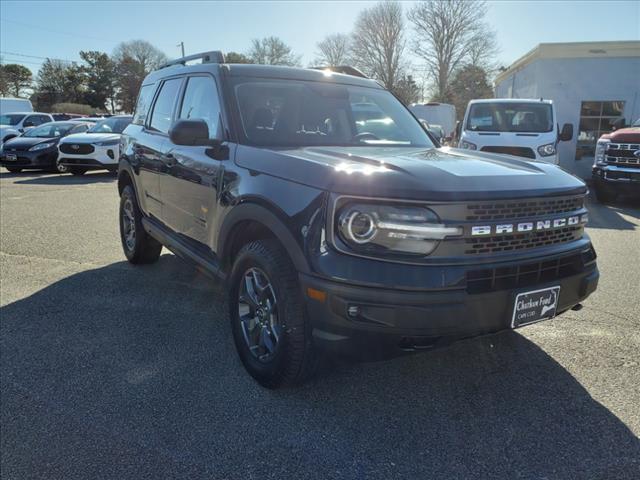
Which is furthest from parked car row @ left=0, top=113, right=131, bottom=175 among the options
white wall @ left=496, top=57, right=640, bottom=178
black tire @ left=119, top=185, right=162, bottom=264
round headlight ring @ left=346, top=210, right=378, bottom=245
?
white wall @ left=496, top=57, right=640, bottom=178

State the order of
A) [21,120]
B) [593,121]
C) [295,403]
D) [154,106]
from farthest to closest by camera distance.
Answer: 1. [21,120]
2. [593,121]
3. [154,106]
4. [295,403]

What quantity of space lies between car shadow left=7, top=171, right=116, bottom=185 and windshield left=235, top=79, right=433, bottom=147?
11.0m

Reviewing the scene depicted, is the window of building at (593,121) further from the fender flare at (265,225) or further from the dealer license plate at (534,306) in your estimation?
the fender flare at (265,225)

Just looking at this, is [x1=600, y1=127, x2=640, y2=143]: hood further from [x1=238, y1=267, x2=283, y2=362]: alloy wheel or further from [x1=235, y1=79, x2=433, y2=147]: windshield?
[x1=238, y1=267, x2=283, y2=362]: alloy wheel

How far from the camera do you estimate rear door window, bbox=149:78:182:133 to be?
434 centimetres

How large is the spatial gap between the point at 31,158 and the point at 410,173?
611 inches

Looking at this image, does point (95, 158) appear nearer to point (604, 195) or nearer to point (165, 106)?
point (165, 106)

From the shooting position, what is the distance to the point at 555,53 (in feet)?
53.3

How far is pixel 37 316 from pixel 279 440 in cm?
→ 266

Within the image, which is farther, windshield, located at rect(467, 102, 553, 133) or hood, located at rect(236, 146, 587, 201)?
windshield, located at rect(467, 102, 553, 133)

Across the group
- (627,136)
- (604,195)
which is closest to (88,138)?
(604,195)

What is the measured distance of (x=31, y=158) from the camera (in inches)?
586

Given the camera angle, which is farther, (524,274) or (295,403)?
(295,403)

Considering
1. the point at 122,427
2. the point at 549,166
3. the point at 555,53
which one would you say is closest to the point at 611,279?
the point at 549,166
